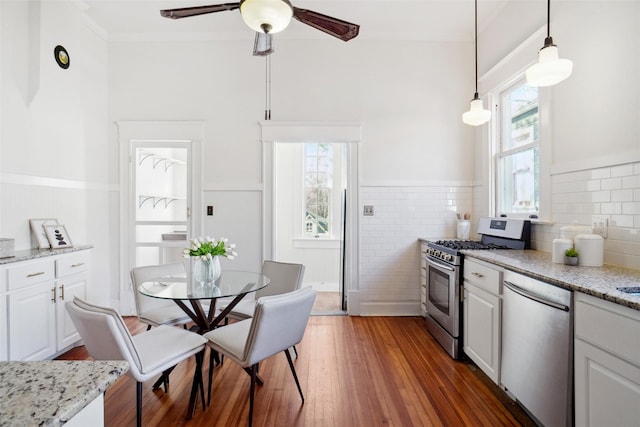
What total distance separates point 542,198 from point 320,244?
2931 mm

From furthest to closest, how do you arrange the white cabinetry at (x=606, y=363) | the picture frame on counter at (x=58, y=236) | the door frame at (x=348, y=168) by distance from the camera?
the door frame at (x=348, y=168)
the picture frame on counter at (x=58, y=236)
the white cabinetry at (x=606, y=363)

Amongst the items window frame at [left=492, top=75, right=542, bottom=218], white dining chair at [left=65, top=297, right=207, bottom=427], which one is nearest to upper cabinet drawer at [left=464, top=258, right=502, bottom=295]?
window frame at [left=492, top=75, right=542, bottom=218]

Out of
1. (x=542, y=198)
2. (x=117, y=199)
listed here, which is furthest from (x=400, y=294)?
(x=117, y=199)

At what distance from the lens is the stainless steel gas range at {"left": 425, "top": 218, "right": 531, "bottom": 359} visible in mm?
2564

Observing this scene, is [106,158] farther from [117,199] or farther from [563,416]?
[563,416]

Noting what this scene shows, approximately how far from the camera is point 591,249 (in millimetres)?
1870

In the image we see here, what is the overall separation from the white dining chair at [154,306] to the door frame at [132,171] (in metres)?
1.04

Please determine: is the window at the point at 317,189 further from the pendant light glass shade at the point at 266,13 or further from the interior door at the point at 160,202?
the pendant light glass shade at the point at 266,13

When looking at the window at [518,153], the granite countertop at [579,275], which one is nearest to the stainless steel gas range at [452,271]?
the window at [518,153]

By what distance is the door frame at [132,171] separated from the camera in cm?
352

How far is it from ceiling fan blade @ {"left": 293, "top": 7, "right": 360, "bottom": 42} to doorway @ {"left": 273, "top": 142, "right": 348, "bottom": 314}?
2.71 meters

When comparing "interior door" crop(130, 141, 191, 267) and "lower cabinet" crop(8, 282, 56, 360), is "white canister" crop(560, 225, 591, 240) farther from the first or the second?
"lower cabinet" crop(8, 282, 56, 360)

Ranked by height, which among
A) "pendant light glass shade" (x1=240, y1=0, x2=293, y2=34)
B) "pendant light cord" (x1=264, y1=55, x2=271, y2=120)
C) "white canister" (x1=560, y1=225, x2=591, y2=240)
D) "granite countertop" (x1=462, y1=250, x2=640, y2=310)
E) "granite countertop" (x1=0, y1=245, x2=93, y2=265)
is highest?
"pendant light cord" (x1=264, y1=55, x2=271, y2=120)

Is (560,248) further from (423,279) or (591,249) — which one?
(423,279)
